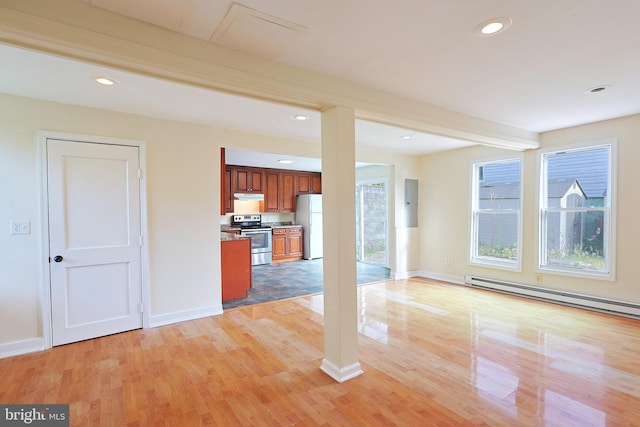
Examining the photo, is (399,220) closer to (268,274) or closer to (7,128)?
(268,274)

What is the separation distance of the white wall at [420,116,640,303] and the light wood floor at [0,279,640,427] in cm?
59

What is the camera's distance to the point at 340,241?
2.43 m

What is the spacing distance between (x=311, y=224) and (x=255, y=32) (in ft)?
20.3

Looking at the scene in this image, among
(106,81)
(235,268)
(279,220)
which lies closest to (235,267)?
(235,268)

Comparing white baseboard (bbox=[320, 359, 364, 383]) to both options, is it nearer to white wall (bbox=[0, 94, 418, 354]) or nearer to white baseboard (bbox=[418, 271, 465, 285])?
white wall (bbox=[0, 94, 418, 354])

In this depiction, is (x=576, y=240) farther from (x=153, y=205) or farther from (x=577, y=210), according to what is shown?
(x=153, y=205)

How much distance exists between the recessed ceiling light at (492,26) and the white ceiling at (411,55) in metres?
0.04

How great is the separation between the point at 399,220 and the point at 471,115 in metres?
2.68

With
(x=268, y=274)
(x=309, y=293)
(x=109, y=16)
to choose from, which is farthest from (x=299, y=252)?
(x=109, y=16)

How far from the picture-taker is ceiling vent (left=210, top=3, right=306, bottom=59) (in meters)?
1.66

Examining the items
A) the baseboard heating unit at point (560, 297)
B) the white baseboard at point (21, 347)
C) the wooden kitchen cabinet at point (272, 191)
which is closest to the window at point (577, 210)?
the baseboard heating unit at point (560, 297)

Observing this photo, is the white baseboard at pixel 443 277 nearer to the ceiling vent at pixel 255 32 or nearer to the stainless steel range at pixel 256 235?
the stainless steel range at pixel 256 235

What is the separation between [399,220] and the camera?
5824 millimetres

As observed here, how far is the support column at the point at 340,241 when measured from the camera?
2.43 meters
